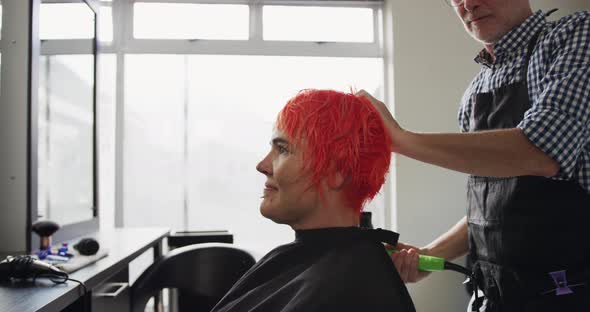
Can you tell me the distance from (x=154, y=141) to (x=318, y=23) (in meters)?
1.76

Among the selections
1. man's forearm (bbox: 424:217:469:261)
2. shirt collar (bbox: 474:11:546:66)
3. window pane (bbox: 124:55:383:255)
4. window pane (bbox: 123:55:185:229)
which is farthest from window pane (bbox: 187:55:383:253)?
shirt collar (bbox: 474:11:546:66)

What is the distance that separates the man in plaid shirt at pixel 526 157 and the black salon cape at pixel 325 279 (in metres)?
0.15

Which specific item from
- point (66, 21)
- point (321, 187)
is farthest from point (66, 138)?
point (321, 187)

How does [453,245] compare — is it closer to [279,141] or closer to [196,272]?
[279,141]

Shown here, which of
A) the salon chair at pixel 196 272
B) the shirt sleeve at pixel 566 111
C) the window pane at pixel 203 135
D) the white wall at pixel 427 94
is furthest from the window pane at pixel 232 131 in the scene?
the shirt sleeve at pixel 566 111

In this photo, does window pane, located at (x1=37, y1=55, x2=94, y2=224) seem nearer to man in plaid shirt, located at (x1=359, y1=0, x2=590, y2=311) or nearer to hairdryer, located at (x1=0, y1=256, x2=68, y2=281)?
hairdryer, located at (x1=0, y1=256, x2=68, y2=281)

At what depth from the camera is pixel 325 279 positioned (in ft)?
3.24

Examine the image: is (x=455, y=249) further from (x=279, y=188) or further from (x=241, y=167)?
(x=241, y=167)

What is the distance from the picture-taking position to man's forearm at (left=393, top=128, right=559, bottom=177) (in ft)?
3.39

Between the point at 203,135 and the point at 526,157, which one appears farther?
A: the point at 203,135

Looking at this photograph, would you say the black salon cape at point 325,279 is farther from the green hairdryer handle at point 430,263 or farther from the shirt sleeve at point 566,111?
the shirt sleeve at point 566,111

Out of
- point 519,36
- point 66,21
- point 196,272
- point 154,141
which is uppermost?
point 66,21

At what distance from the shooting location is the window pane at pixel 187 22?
3818 mm

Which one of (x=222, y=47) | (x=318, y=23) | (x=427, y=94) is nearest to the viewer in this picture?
(x=427, y=94)
